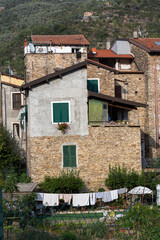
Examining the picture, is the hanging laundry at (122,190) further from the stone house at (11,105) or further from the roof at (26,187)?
the stone house at (11,105)

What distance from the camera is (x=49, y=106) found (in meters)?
21.8

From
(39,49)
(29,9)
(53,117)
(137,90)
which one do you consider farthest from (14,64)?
(29,9)

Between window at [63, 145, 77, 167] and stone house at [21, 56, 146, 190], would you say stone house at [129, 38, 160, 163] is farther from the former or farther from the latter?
window at [63, 145, 77, 167]

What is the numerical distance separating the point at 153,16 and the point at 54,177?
54.9m

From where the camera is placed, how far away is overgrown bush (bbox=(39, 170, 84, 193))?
67.6 feet

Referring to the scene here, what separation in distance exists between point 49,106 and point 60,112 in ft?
2.60

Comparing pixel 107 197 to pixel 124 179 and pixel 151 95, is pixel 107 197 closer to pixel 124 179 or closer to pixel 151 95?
pixel 124 179

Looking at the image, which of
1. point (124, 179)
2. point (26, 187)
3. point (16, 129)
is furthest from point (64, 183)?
point (16, 129)

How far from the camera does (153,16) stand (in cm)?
6806

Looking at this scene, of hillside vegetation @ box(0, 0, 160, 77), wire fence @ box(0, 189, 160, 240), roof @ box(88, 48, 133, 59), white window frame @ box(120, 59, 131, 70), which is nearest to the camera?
wire fence @ box(0, 189, 160, 240)

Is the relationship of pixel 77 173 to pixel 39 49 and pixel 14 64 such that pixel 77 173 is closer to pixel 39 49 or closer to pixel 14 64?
pixel 39 49

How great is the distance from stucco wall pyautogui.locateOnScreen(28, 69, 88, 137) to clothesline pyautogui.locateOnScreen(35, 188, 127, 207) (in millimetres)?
3967

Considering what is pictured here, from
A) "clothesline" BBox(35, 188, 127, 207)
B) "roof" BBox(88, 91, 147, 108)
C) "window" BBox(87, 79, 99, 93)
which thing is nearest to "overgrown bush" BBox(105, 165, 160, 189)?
"clothesline" BBox(35, 188, 127, 207)

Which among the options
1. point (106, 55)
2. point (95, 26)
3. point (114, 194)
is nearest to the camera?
point (114, 194)
